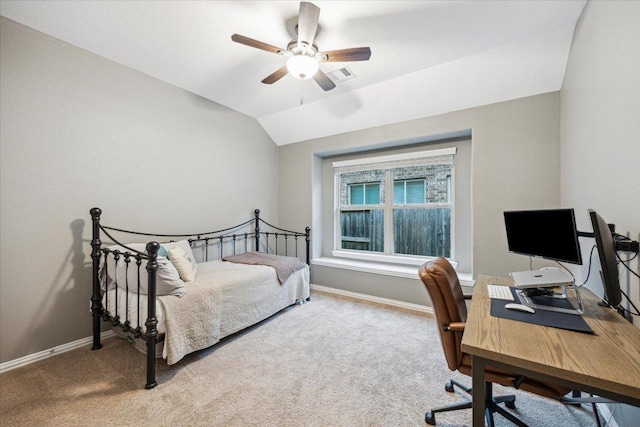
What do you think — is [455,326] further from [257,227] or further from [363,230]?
[257,227]

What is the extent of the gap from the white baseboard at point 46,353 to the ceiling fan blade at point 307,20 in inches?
121

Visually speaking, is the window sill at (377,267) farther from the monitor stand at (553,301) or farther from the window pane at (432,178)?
the monitor stand at (553,301)

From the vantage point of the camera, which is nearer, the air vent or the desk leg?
the desk leg

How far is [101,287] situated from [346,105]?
10.4ft

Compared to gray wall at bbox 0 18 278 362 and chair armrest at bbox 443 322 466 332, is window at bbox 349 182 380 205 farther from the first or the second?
chair armrest at bbox 443 322 466 332

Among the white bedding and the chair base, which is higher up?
the white bedding

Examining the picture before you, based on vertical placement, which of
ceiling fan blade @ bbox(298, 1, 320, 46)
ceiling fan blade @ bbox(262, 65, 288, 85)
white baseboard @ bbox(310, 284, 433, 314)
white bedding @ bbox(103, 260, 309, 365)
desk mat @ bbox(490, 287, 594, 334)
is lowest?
white baseboard @ bbox(310, 284, 433, 314)

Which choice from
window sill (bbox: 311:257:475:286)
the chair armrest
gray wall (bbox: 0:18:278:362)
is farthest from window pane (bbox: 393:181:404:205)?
gray wall (bbox: 0:18:278:362)

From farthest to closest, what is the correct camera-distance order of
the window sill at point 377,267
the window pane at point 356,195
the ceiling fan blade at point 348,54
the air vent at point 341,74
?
the window pane at point 356,195
the window sill at point 377,267
the air vent at point 341,74
the ceiling fan blade at point 348,54

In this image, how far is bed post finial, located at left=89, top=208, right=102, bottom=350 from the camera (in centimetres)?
225

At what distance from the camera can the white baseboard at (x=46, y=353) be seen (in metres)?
1.94

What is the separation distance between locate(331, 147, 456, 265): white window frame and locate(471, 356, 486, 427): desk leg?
2.54m

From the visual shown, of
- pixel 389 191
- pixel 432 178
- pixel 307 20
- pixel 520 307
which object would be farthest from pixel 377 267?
pixel 307 20

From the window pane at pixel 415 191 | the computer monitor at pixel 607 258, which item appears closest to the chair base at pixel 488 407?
the computer monitor at pixel 607 258
